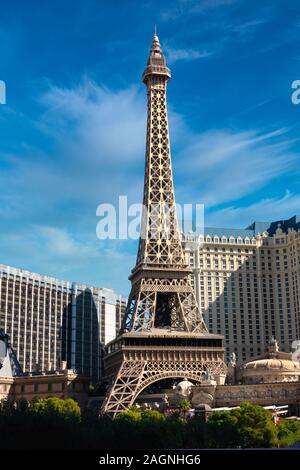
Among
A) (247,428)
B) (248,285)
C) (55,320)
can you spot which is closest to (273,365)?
(247,428)

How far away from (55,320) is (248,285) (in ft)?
186

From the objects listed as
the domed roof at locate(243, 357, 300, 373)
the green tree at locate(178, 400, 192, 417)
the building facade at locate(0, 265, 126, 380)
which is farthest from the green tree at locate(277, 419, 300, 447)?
the building facade at locate(0, 265, 126, 380)

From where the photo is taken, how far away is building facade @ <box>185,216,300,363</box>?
180 meters

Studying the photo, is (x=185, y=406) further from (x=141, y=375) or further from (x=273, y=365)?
(x=273, y=365)

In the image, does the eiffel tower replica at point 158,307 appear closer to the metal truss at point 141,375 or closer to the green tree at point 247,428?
the metal truss at point 141,375

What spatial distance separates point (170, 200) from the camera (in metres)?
131

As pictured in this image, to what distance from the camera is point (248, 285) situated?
187m

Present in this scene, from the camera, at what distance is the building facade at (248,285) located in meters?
180

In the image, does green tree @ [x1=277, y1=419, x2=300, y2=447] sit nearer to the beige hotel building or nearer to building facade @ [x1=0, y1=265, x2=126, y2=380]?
building facade @ [x1=0, y1=265, x2=126, y2=380]

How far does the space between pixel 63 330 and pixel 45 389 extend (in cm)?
4700

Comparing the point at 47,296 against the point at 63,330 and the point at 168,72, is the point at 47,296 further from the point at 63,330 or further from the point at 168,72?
the point at 168,72

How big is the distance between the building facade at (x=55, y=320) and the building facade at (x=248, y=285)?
29.3 m

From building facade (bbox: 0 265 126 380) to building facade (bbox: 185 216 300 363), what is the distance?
2934 centimetres
